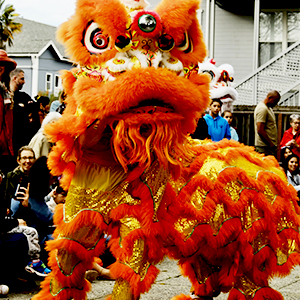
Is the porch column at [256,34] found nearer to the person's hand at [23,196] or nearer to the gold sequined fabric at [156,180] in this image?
the person's hand at [23,196]

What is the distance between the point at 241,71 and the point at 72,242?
43.6 feet


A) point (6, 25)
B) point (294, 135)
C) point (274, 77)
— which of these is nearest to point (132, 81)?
point (294, 135)

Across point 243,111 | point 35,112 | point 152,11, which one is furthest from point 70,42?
point 243,111

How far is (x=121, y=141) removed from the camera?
9.01 ft

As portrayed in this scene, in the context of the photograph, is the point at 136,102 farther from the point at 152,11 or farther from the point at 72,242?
the point at 72,242

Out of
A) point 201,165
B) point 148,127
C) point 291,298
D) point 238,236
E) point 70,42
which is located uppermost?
point 70,42

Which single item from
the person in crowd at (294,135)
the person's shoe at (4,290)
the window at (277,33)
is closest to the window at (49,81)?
the window at (277,33)

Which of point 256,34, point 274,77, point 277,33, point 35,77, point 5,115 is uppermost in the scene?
point 277,33

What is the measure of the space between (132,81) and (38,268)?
2.40 meters

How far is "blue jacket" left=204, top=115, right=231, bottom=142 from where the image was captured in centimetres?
643

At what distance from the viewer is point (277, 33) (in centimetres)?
1541

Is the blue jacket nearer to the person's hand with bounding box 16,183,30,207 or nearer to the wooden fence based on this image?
the person's hand with bounding box 16,183,30,207

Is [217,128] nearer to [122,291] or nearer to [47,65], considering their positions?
[122,291]

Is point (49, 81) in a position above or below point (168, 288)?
above
